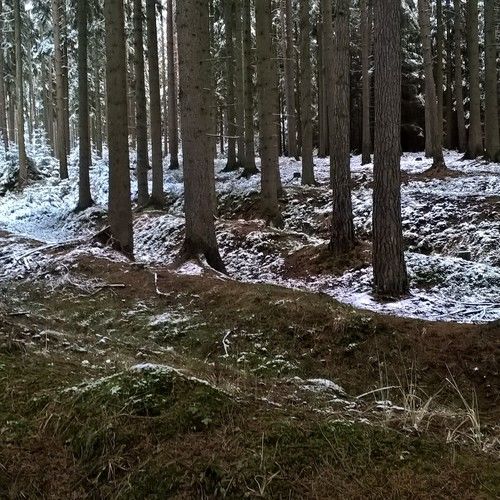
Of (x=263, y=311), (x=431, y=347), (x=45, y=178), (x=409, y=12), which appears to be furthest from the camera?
(x=409, y=12)

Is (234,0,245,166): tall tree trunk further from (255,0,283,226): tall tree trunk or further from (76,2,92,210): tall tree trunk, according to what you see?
(76,2,92,210): tall tree trunk

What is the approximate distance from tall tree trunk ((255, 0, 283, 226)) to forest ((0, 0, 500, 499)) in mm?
56

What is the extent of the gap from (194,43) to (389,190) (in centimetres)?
448

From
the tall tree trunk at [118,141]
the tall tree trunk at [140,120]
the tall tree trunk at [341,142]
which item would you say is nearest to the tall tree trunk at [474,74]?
the tall tree trunk at [341,142]

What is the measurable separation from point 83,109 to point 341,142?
12.5m

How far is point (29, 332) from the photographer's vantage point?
3854 millimetres

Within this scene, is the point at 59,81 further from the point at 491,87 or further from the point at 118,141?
the point at 491,87

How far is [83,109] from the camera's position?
19.0m

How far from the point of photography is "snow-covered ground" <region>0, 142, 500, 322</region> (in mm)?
8234

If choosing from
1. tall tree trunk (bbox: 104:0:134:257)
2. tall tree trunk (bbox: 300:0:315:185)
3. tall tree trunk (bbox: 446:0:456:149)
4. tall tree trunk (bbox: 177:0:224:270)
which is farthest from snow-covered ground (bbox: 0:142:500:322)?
tall tree trunk (bbox: 446:0:456:149)

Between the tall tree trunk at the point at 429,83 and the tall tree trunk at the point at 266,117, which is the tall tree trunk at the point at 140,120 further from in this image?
the tall tree trunk at the point at 429,83

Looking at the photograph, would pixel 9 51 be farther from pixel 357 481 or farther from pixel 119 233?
pixel 357 481

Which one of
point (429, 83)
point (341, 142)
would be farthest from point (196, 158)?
point (429, 83)

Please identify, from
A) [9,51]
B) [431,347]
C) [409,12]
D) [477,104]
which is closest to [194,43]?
[431,347]
